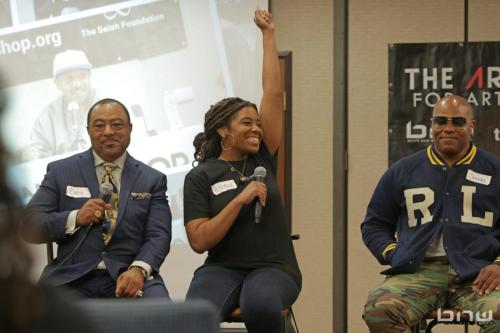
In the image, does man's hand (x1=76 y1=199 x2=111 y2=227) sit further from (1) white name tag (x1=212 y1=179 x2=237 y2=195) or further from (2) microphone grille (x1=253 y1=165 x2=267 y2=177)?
(2) microphone grille (x1=253 y1=165 x2=267 y2=177)

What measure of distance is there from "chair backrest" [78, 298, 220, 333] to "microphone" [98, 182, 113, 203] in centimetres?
209

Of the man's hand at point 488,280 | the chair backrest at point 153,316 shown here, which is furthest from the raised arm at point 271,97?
the chair backrest at point 153,316

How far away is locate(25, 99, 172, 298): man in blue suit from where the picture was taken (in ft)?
10.5

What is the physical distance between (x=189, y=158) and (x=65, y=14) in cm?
113

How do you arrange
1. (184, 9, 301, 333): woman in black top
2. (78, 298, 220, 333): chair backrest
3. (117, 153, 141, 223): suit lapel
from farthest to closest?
(117, 153, 141, 223): suit lapel, (184, 9, 301, 333): woman in black top, (78, 298, 220, 333): chair backrest

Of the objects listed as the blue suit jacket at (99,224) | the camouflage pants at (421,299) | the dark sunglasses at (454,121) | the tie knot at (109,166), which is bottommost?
the camouflage pants at (421,299)

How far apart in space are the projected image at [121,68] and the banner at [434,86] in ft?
3.33

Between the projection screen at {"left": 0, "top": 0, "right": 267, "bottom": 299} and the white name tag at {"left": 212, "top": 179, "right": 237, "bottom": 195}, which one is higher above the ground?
the projection screen at {"left": 0, "top": 0, "right": 267, "bottom": 299}

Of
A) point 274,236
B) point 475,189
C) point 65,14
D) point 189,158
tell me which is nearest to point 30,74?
point 65,14

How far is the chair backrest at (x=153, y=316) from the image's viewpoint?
1.10 m

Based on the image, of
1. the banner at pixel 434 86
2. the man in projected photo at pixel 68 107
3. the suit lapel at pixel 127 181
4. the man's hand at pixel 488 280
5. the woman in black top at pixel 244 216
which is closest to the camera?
the woman in black top at pixel 244 216

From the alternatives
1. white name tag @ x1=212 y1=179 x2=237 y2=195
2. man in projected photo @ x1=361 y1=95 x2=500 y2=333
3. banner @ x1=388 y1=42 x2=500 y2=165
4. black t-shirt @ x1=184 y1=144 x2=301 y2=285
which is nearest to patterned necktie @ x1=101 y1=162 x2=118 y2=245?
black t-shirt @ x1=184 y1=144 x2=301 y2=285

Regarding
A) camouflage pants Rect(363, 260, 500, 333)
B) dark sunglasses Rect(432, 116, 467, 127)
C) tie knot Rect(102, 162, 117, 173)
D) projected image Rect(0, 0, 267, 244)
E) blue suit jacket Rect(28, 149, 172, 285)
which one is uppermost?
projected image Rect(0, 0, 267, 244)

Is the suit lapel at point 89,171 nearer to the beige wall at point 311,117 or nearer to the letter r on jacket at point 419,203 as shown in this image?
the letter r on jacket at point 419,203
